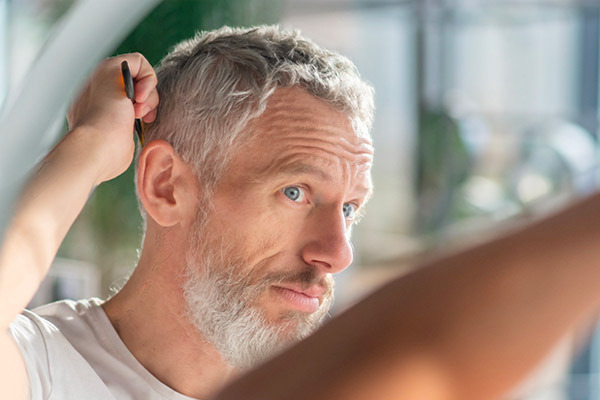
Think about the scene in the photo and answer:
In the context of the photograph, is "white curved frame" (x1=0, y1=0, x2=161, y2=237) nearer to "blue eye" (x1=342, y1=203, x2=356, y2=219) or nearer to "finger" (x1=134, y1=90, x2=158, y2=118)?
"finger" (x1=134, y1=90, x2=158, y2=118)

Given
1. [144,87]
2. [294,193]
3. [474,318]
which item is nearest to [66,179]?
[144,87]

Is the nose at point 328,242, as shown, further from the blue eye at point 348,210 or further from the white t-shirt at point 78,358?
the white t-shirt at point 78,358

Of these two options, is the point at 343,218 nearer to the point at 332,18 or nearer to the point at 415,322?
the point at 415,322

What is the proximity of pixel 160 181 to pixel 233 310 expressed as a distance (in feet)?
0.56

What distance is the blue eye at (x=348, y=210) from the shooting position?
2.75ft

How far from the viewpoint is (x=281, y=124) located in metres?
0.84

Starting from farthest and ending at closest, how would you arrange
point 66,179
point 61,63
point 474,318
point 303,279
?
point 303,279
point 66,179
point 61,63
point 474,318

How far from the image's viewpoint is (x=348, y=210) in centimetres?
84

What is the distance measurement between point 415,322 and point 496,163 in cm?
381

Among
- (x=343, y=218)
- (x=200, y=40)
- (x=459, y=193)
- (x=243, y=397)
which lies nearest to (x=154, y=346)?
(x=343, y=218)

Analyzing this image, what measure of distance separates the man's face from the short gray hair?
1 cm

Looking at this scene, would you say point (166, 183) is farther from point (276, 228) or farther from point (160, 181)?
point (276, 228)

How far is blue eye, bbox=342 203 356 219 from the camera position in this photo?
839 millimetres

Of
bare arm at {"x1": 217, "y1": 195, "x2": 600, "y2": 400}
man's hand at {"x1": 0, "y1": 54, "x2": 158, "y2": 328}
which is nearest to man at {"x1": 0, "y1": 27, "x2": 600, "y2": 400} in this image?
man's hand at {"x1": 0, "y1": 54, "x2": 158, "y2": 328}
